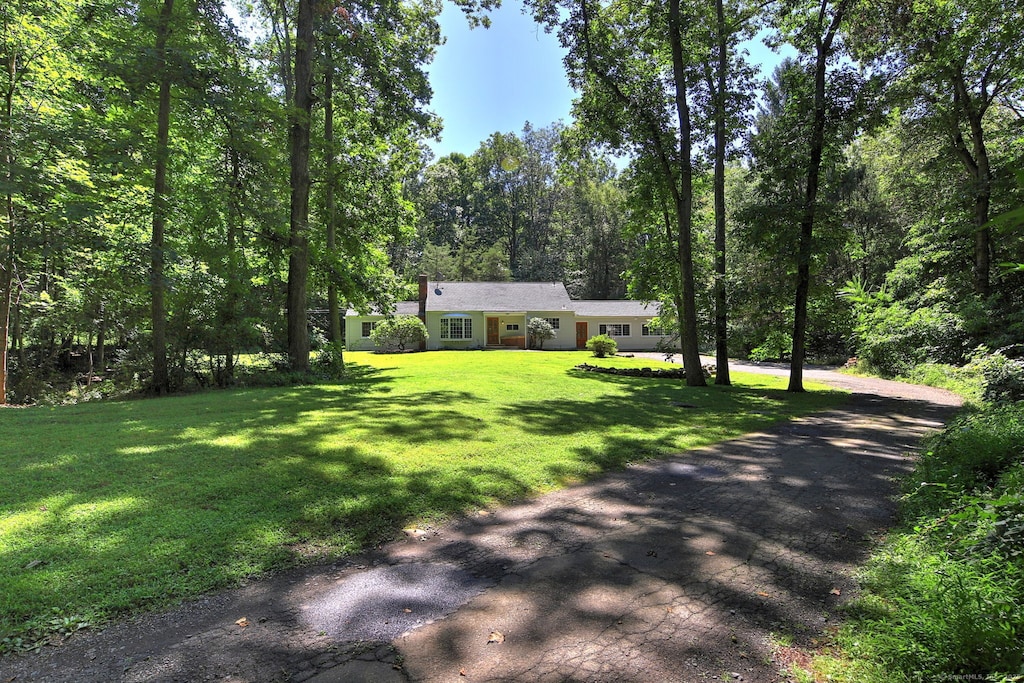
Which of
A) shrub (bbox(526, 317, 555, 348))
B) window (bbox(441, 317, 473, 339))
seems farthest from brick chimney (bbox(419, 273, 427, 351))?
shrub (bbox(526, 317, 555, 348))

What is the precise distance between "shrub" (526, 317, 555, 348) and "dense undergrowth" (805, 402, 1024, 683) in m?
30.7

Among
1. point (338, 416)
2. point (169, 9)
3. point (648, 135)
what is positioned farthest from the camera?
point (648, 135)

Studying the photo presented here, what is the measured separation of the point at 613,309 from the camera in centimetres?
3934

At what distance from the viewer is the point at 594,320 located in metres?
38.4

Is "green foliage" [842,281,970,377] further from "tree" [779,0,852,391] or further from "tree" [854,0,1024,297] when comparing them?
"tree" [779,0,852,391]

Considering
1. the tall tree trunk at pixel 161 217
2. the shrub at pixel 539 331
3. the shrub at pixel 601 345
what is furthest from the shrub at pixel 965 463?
the shrub at pixel 539 331

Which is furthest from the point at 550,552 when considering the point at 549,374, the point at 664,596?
the point at 549,374

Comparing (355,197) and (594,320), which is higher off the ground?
(355,197)

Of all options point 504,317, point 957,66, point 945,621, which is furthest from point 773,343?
point 504,317

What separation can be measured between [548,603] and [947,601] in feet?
6.97

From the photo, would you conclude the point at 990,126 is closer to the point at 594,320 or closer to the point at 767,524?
the point at 594,320

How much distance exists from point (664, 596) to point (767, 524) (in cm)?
187

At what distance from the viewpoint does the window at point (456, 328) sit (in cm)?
3525

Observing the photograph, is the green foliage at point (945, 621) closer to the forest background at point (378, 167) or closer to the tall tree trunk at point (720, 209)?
the forest background at point (378, 167)
